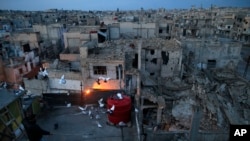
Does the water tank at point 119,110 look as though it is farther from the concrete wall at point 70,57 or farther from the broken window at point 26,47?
the broken window at point 26,47

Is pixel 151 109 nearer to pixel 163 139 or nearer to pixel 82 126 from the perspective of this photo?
pixel 163 139

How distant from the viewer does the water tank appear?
762 cm

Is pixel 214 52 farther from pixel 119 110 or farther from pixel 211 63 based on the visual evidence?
pixel 119 110

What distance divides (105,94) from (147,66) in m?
15.7

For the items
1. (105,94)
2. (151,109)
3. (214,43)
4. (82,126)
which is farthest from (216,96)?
(82,126)

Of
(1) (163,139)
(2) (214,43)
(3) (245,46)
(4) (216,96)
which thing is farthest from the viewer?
(3) (245,46)

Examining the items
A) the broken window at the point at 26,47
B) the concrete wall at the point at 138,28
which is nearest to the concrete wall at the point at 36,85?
the broken window at the point at 26,47

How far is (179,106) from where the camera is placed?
19.9m

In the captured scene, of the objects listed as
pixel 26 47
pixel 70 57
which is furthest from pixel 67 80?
pixel 26 47

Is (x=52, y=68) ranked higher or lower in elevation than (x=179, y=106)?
higher

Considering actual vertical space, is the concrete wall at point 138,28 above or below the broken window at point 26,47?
above

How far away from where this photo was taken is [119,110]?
763cm

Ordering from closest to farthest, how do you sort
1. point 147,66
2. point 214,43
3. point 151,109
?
point 151,109 → point 147,66 → point 214,43

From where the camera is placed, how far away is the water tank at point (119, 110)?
7.62 meters
